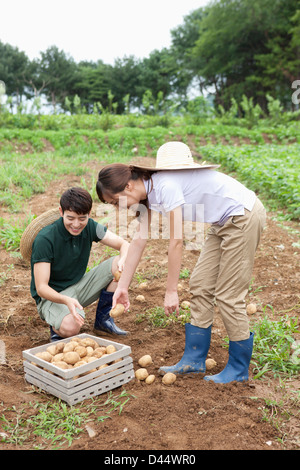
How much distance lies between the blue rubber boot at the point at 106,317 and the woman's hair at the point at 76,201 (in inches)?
27.7

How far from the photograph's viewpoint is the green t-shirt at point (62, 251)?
2588mm

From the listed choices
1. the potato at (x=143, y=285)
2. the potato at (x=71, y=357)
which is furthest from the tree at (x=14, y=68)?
the potato at (x=71, y=357)

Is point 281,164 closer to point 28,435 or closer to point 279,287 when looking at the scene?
point 279,287

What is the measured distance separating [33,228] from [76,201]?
51cm

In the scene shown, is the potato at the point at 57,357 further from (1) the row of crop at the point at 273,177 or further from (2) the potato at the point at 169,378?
(1) the row of crop at the point at 273,177

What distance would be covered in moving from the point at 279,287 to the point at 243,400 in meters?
1.69

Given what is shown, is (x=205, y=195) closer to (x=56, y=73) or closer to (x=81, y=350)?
(x=81, y=350)

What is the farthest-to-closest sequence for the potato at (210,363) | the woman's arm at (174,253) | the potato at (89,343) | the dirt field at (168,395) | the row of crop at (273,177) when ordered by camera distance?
the row of crop at (273,177) → the potato at (210,363) → the potato at (89,343) → the woman's arm at (174,253) → the dirt field at (168,395)

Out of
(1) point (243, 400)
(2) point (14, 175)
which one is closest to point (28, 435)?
(1) point (243, 400)

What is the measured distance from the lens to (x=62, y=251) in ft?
8.80

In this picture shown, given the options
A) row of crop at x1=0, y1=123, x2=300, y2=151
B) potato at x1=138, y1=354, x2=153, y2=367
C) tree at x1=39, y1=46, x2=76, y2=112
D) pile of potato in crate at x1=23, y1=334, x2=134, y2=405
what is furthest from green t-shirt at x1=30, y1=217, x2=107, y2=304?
tree at x1=39, y1=46, x2=76, y2=112

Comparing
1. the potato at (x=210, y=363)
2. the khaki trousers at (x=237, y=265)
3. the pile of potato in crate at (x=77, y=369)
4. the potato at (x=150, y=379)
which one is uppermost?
the khaki trousers at (x=237, y=265)

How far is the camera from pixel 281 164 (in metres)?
7.62

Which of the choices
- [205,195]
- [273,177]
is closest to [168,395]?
[205,195]
